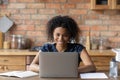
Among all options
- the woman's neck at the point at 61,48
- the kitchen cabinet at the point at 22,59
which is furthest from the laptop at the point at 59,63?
the kitchen cabinet at the point at 22,59

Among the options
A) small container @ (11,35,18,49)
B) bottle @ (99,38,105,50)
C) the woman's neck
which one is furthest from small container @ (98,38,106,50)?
the woman's neck

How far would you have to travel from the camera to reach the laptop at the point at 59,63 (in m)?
2.16

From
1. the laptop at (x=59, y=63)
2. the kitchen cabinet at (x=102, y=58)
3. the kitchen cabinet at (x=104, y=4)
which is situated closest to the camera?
the laptop at (x=59, y=63)

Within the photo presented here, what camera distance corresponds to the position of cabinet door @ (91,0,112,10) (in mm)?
3992

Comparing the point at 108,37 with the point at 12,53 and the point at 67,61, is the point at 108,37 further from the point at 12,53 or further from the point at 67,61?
the point at 67,61

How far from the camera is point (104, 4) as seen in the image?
4023mm

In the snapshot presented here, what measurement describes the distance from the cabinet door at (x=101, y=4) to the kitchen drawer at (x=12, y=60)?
1.22 m

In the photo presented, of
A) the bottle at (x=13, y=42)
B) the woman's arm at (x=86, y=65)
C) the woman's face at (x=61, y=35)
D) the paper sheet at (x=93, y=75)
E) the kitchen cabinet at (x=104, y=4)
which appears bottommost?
the paper sheet at (x=93, y=75)

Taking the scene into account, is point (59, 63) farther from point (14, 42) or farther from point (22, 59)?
point (14, 42)

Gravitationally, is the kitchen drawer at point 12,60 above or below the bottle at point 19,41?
below

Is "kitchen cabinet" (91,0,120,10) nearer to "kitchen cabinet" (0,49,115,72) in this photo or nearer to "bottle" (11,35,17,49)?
"kitchen cabinet" (0,49,115,72)

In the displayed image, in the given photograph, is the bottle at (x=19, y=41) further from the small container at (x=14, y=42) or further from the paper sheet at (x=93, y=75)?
the paper sheet at (x=93, y=75)

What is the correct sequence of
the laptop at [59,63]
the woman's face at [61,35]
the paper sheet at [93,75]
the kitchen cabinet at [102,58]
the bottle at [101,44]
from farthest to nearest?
the bottle at [101,44], the kitchen cabinet at [102,58], the woman's face at [61,35], the paper sheet at [93,75], the laptop at [59,63]

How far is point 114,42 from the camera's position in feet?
13.9
